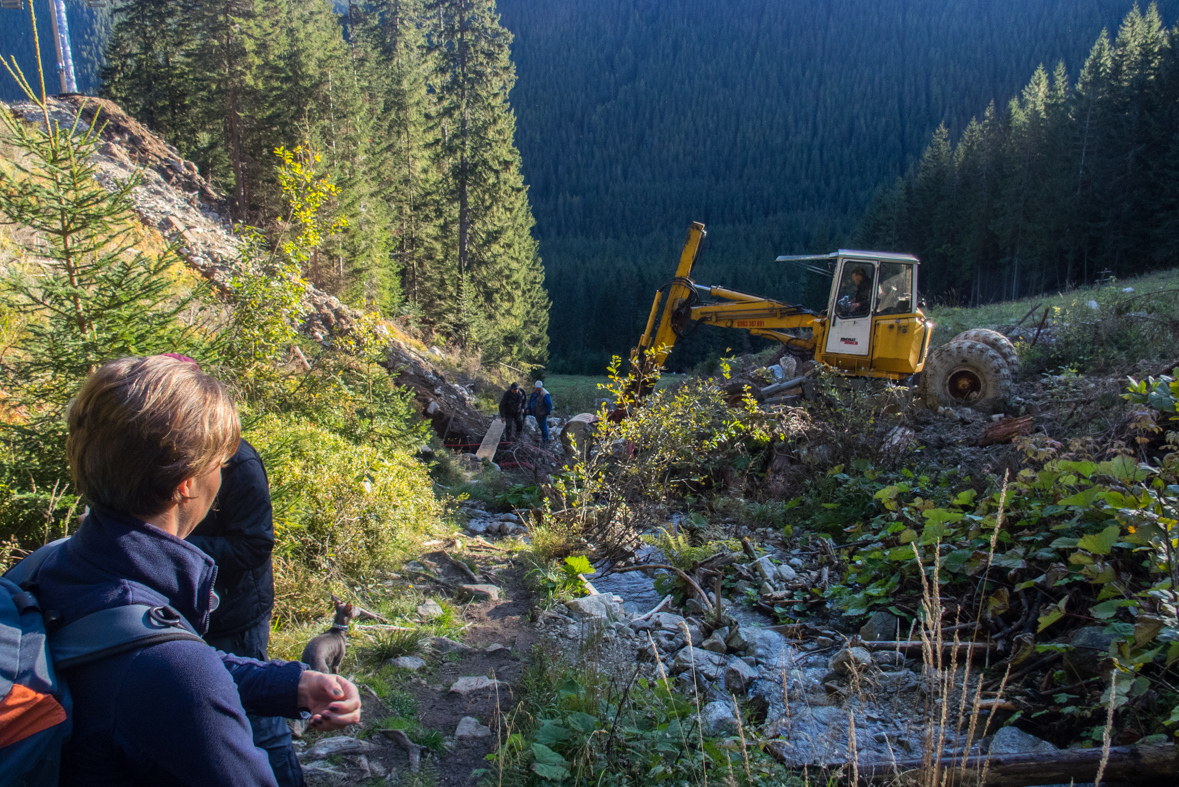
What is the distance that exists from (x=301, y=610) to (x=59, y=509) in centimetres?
159

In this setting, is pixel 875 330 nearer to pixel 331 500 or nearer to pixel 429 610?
pixel 429 610

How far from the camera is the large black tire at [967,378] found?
379 inches

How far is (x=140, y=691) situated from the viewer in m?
1.10

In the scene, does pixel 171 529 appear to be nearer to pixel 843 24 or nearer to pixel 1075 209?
pixel 1075 209

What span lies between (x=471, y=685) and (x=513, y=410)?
31.9 ft

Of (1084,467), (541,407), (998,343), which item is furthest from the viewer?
(541,407)

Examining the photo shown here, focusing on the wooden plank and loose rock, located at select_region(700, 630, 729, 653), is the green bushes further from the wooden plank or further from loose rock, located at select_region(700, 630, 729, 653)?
the wooden plank

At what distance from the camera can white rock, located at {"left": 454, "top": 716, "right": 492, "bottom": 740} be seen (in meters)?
3.39

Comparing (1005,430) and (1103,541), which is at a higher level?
(1103,541)

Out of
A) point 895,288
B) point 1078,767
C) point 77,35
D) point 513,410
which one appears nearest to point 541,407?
Result: point 513,410

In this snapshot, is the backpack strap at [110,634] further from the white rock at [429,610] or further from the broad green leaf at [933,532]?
the broad green leaf at [933,532]

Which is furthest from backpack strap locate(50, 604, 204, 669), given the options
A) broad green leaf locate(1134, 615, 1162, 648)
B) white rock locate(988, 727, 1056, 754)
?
white rock locate(988, 727, 1056, 754)

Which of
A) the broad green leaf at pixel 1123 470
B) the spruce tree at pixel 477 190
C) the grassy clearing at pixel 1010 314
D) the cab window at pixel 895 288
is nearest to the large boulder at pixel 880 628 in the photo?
the broad green leaf at pixel 1123 470

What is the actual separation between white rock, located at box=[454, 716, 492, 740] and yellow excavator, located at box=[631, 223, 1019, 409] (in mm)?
6774
